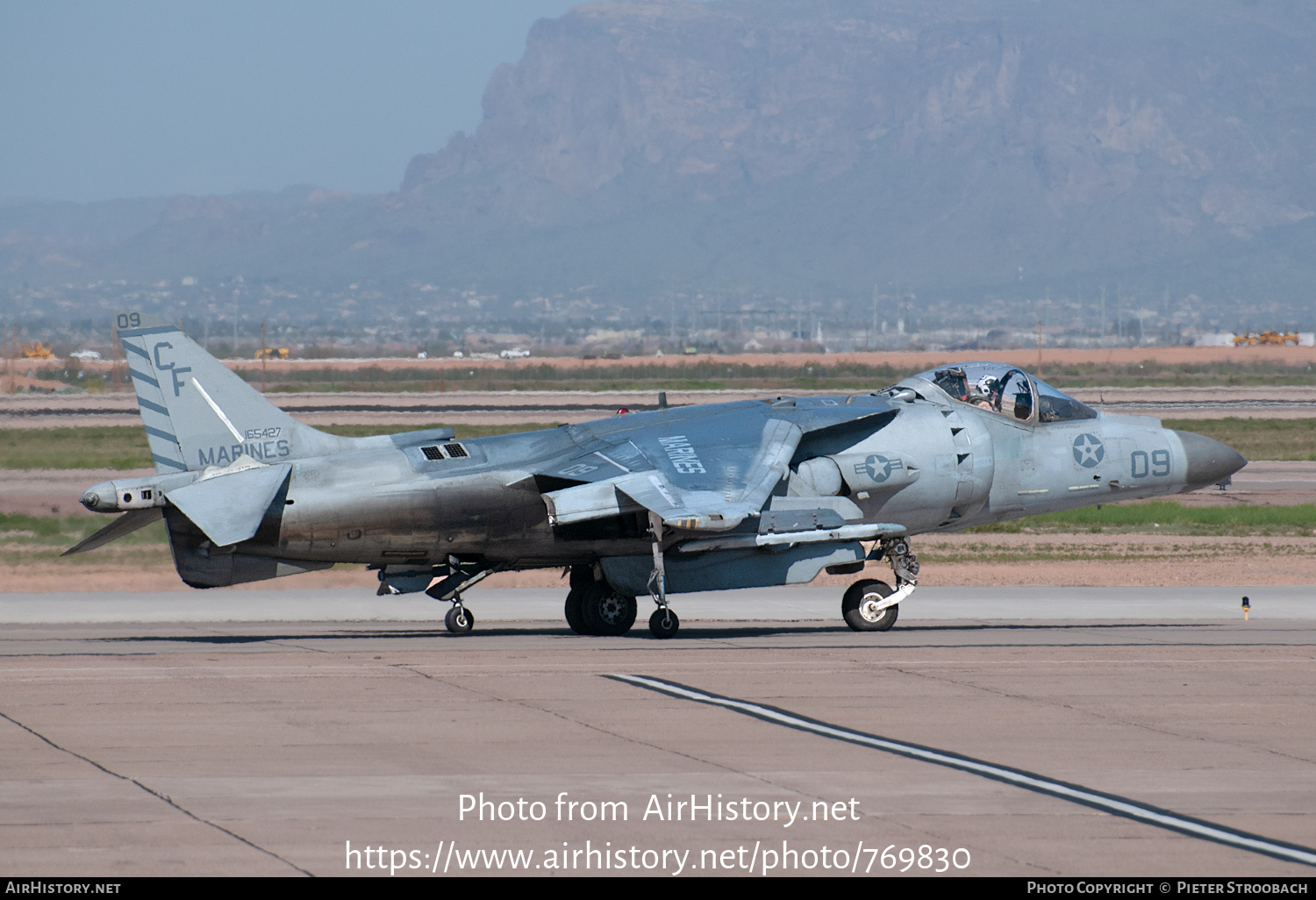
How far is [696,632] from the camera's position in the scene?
22344 mm

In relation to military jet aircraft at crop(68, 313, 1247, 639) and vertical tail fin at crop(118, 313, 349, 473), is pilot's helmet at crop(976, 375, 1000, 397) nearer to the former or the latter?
military jet aircraft at crop(68, 313, 1247, 639)

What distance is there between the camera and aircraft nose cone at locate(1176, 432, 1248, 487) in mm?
23438

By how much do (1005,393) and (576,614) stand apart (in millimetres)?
6838

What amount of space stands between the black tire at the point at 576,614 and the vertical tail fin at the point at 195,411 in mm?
3825

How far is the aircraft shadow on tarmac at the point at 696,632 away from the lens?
21.2m

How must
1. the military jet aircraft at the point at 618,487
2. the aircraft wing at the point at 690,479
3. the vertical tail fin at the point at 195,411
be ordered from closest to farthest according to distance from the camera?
1. the aircraft wing at the point at 690,479
2. the military jet aircraft at the point at 618,487
3. the vertical tail fin at the point at 195,411

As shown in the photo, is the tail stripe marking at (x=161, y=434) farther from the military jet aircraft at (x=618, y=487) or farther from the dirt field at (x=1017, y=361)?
the dirt field at (x=1017, y=361)

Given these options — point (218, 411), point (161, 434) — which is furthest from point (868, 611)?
point (161, 434)

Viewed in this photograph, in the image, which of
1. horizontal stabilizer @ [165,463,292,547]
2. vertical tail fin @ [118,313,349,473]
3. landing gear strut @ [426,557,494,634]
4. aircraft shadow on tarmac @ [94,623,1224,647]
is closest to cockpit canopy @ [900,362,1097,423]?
aircraft shadow on tarmac @ [94,623,1224,647]

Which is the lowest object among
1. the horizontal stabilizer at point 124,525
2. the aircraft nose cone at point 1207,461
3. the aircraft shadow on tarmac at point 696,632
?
the aircraft shadow on tarmac at point 696,632

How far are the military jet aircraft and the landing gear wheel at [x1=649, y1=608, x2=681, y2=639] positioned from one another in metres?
0.03

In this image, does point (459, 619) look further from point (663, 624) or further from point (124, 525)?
point (124, 525)

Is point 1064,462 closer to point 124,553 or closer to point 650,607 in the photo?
point 650,607

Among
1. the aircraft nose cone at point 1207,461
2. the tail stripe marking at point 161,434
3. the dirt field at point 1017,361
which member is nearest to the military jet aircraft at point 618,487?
the tail stripe marking at point 161,434
